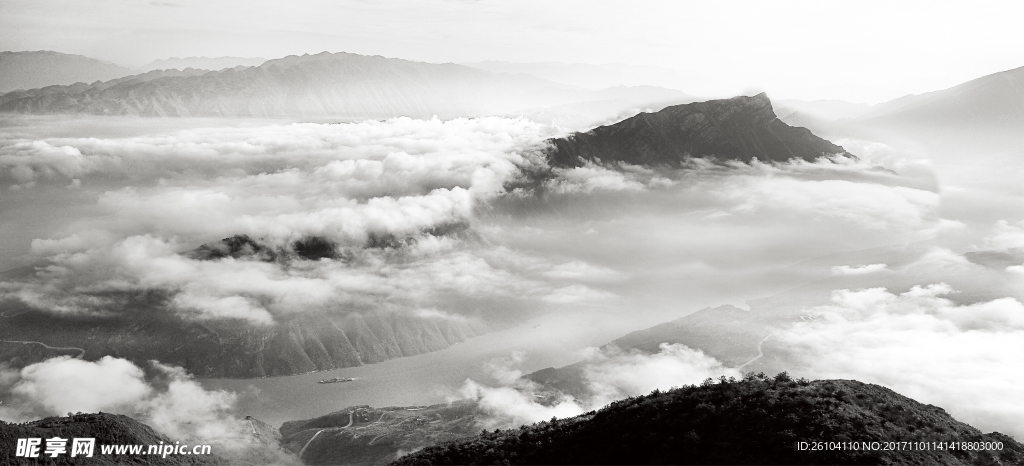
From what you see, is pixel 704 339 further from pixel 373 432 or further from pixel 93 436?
pixel 93 436

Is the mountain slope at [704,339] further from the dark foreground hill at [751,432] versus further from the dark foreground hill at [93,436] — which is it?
the dark foreground hill at [751,432]

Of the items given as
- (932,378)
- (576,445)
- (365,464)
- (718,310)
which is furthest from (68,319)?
(932,378)

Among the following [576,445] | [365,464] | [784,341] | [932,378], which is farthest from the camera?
[784,341]

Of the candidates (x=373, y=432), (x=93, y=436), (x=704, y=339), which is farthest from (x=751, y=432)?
(x=704, y=339)

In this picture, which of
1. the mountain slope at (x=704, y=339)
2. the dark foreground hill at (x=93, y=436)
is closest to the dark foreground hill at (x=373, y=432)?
the mountain slope at (x=704, y=339)

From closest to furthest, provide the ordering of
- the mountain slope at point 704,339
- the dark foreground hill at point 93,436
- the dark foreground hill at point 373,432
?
the dark foreground hill at point 93,436, the dark foreground hill at point 373,432, the mountain slope at point 704,339

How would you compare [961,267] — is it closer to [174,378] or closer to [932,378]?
[932,378]
